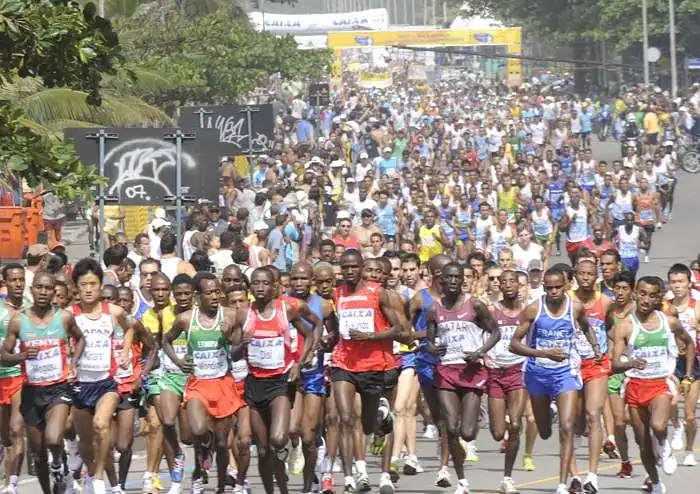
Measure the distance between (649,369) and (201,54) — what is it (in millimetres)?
25737

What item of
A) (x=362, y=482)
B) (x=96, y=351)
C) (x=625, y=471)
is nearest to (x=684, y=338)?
(x=625, y=471)

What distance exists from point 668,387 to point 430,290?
81.7 inches

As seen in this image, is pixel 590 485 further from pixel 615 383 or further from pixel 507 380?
pixel 615 383

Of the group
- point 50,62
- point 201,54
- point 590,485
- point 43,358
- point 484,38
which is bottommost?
point 590,485

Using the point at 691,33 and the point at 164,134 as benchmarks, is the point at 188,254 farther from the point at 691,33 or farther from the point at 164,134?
the point at 691,33

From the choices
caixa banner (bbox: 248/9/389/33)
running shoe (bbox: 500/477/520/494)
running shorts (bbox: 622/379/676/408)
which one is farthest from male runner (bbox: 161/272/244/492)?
caixa banner (bbox: 248/9/389/33)

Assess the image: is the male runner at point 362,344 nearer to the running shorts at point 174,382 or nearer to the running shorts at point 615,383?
the running shorts at point 174,382

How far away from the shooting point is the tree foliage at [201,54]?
1459 inches

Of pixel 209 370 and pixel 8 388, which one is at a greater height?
pixel 209 370

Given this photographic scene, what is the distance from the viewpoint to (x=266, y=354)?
45.5ft

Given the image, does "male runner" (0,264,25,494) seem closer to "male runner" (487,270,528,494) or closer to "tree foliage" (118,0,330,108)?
"male runner" (487,270,528,494)

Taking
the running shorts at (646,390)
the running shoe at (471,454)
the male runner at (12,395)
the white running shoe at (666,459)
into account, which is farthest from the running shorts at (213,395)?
the running shoe at (471,454)

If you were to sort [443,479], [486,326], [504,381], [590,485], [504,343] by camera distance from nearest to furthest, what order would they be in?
1. [590,485]
2. [486,326]
3. [443,479]
4. [504,381]
5. [504,343]

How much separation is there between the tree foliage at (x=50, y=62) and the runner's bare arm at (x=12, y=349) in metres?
1.07
